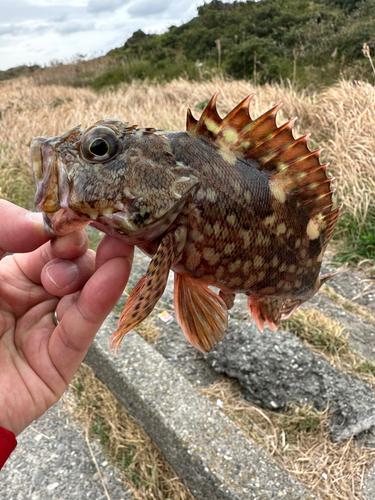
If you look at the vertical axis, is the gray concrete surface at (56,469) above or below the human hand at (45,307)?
below

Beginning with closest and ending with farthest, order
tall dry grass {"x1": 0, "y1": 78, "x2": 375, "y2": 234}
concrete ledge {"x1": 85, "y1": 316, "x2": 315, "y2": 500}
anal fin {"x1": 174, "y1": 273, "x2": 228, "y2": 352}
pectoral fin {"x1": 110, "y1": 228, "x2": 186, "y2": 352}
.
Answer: pectoral fin {"x1": 110, "y1": 228, "x2": 186, "y2": 352}
anal fin {"x1": 174, "y1": 273, "x2": 228, "y2": 352}
concrete ledge {"x1": 85, "y1": 316, "x2": 315, "y2": 500}
tall dry grass {"x1": 0, "y1": 78, "x2": 375, "y2": 234}

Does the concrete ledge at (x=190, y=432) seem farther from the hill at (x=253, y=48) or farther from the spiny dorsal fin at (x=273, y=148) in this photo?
the hill at (x=253, y=48)

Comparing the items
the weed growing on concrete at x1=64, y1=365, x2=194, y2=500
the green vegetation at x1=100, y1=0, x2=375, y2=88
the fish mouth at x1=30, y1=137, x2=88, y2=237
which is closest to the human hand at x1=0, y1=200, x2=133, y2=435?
the fish mouth at x1=30, y1=137, x2=88, y2=237

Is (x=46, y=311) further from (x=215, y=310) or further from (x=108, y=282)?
(x=215, y=310)

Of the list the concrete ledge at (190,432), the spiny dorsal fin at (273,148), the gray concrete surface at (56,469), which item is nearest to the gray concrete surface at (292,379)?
the concrete ledge at (190,432)

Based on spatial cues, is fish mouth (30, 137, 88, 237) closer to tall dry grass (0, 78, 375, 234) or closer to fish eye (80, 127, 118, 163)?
fish eye (80, 127, 118, 163)

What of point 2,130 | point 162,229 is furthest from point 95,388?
point 2,130

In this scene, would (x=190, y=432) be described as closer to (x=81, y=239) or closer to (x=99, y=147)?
(x=81, y=239)
